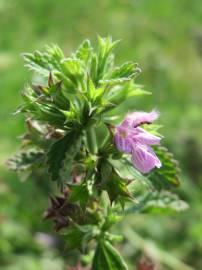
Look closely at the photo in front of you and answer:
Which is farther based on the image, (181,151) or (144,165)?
(181,151)

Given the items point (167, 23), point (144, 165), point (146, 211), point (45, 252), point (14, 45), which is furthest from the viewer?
point (167, 23)

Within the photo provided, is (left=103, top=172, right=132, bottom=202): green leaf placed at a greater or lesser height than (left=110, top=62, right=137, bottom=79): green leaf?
lesser

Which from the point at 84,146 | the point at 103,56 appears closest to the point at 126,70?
the point at 103,56

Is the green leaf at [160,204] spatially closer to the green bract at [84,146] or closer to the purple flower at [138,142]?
the green bract at [84,146]

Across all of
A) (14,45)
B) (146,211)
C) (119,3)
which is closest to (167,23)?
(119,3)

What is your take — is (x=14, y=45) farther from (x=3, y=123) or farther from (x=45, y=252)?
(x=45, y=252)

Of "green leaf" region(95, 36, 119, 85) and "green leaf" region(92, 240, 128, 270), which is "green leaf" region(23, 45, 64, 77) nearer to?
"green leaf" region(95, 36, 119, 85)

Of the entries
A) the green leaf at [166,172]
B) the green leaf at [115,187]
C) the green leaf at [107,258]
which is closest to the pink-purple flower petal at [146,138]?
the green leaf at [115,187]

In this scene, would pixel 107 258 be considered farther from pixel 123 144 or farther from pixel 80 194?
pixel 123 144

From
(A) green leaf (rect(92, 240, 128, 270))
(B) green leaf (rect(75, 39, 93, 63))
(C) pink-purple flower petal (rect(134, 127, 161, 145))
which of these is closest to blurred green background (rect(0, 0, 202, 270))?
(A) green leaf (rect(92, 240, 128, 270))
